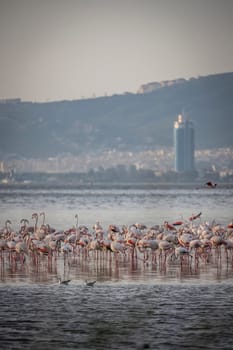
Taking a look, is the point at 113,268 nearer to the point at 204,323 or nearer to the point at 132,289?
the point at 132,289

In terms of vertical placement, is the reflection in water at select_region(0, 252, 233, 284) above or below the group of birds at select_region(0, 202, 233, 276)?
below

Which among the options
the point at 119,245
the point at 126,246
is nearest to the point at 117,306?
the point at 119,245

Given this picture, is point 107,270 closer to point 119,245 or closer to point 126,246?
point 119,245

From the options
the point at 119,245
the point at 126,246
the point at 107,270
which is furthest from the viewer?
the point at 126,246

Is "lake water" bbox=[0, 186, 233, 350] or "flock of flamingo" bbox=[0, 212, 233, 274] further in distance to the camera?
"flock of flamingo" bbox=[0, 212, 233, 274]

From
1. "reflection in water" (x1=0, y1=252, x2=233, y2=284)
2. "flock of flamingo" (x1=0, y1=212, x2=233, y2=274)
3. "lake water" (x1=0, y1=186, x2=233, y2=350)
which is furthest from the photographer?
"flock of flamingo" (x1=0, y1=212, x2=233, y2=274)

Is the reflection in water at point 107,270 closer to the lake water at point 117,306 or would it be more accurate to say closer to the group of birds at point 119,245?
the lake water at point 117,306

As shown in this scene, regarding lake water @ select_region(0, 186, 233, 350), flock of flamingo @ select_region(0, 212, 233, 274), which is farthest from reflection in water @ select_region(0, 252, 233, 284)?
flock of flamingo @ select_region(0, 212, 233, 274)

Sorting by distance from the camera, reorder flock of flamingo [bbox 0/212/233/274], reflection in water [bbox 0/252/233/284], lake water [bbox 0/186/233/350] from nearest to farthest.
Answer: lake water [bbox 0/186/233/350] → reflection in water [bbox 0/252/233/284] → flock of flamingo [bbox 0/212/233/274]

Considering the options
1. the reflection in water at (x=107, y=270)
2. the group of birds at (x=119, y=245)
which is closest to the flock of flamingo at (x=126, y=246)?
the group of birds at (x=119, y=245)

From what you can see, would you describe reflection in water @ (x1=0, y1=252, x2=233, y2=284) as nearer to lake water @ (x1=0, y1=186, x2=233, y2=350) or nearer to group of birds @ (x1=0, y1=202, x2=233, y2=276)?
lake water @ (x1=0, y1=186, x2=233, y2=350)

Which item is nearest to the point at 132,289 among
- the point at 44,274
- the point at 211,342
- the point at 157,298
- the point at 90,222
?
the point at 157,298

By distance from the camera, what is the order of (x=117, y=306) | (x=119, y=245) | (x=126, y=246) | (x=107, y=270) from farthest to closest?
(x=126, y=246) → (x=119, y=245) → (x=107, y=270) → (x=117, y=306)

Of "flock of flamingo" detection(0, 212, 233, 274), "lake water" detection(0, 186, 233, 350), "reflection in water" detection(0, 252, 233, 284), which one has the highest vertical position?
"flock of flamingo" detection(0, 212, 233, 274)
